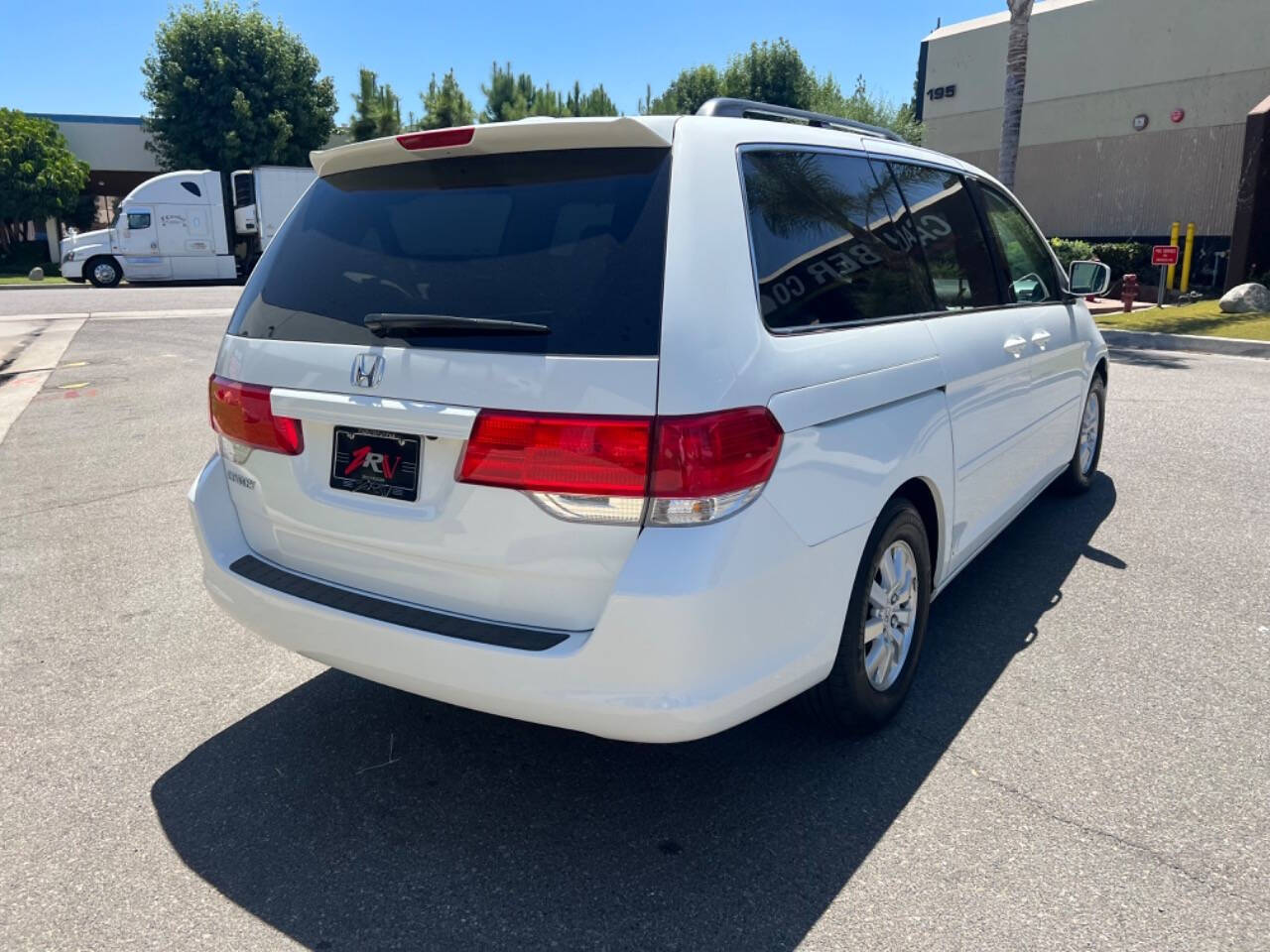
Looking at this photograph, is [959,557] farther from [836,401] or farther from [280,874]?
[280,874]

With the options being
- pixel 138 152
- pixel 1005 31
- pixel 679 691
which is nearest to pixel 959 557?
pixel 679 691

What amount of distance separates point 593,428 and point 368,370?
711 millimetres

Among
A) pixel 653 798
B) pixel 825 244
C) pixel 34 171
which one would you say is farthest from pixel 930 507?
pixel 34 171

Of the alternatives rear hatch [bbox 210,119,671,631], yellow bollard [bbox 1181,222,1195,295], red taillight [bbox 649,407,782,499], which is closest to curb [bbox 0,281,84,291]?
yellow bollard [bbox 1181,222,1195,295]

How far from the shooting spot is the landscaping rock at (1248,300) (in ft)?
54.0

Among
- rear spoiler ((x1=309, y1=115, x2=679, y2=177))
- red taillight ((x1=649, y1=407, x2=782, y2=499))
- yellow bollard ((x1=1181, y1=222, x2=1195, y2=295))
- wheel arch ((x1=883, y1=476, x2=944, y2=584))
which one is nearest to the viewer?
red taillight ((x1=649, y1=407, x2=782, y2=499))

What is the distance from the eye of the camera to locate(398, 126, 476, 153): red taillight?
278 centimetres

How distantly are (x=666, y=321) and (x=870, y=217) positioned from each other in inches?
51.2

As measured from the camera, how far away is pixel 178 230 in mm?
29516

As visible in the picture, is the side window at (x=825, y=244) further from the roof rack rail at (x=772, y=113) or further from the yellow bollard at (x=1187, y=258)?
the yellow bollard at (x=1187, y=258)

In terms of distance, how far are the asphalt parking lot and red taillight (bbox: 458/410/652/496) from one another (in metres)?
1.04

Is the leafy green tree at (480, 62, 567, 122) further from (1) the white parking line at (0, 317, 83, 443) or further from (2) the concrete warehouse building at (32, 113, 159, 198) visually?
(1) the white parking line at (0, 317, 83, 443)

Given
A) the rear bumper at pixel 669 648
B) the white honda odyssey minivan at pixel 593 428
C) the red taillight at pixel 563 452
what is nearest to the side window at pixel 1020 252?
the white honda odyssey minivan at pixel 593 428

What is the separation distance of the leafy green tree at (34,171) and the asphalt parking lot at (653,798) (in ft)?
124
